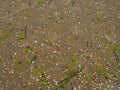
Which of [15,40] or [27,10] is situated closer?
[15,40]

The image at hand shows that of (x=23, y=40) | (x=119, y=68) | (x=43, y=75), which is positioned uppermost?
(x=23, y=40)

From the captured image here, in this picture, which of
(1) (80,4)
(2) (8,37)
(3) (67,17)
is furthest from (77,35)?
(2) (8,37)

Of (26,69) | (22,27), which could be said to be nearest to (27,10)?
(22,27)

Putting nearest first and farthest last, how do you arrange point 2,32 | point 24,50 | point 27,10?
1. point 24,50
2. point 2,32
3. point 27,10

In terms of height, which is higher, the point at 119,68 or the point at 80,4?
the point at 80,4

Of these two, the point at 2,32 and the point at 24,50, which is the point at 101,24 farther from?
the point at 2,32

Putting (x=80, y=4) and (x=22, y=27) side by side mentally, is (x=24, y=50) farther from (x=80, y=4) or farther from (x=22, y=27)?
(x=80, y=4)

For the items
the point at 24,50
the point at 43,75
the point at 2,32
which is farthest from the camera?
the point at 2,32
